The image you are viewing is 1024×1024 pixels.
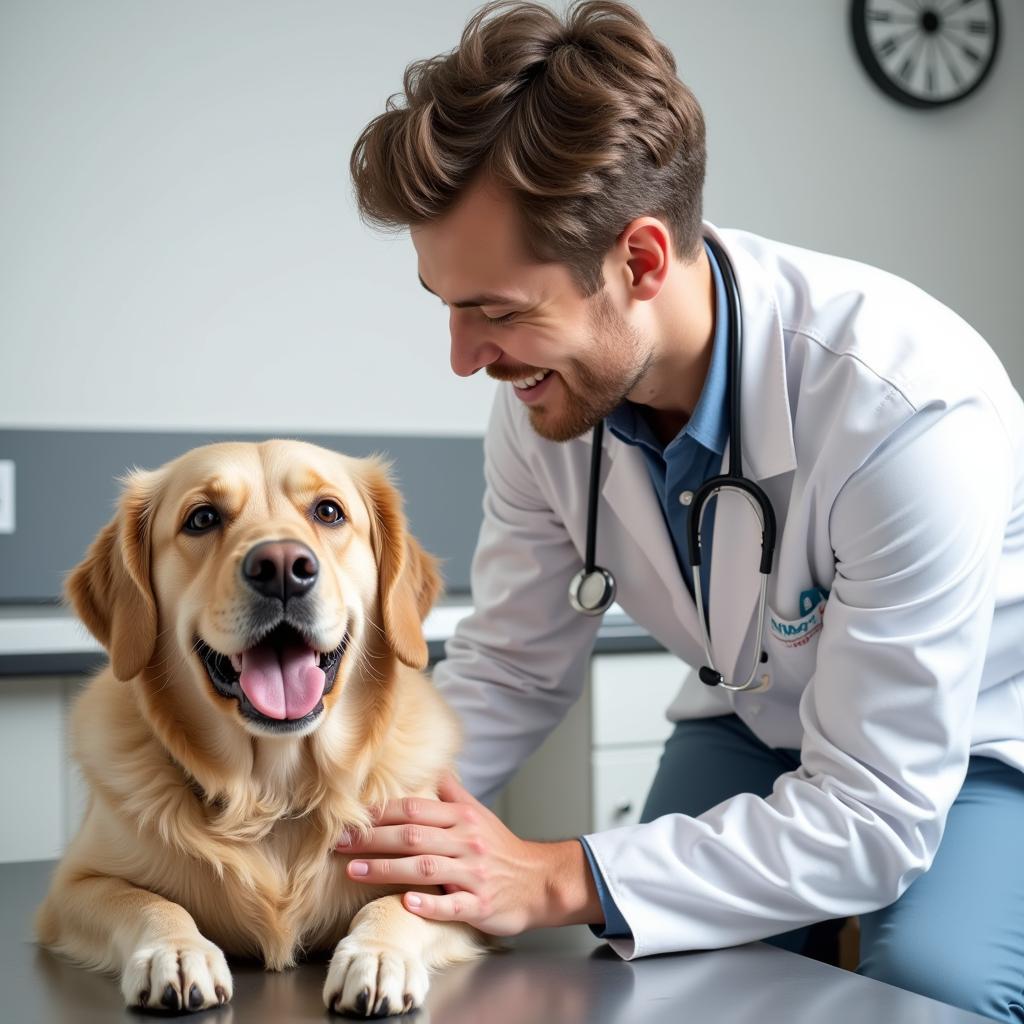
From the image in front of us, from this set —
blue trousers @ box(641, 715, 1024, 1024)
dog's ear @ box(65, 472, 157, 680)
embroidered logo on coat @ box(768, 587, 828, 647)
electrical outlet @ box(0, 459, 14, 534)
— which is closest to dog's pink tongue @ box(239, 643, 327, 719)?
dog's ear @ box(65, 472, 157, 680)

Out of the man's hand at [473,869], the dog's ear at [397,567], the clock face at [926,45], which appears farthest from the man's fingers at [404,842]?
the clock face at [926,45]

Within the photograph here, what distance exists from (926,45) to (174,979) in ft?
11.1

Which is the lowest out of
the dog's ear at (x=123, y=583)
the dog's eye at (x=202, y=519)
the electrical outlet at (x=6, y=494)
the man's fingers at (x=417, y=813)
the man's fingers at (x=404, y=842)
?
the man's fingers at (x=404, y=842)

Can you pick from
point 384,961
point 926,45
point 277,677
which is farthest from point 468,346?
point 926,45

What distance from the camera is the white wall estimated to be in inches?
106

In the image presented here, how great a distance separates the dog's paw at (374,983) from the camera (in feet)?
3.22

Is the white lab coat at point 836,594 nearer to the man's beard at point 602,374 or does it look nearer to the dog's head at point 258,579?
the man's beard at point 602,374

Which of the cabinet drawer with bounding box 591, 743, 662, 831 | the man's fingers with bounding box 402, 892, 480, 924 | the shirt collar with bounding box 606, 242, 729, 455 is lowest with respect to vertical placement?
the cabinet drawer with bounding box 591, 743, 662, 831

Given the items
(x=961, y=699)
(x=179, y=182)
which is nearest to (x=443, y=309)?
(x=179, y=182)

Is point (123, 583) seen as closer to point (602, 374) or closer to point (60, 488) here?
point (602, 374)

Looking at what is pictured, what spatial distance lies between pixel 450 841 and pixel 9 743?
1.63 m

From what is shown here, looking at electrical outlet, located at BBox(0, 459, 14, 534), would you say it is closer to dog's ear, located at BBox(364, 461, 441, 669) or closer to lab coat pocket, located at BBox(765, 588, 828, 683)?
dog's ear, located at BBox(364, 461, 441, 669)

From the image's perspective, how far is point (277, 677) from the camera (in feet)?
3.97

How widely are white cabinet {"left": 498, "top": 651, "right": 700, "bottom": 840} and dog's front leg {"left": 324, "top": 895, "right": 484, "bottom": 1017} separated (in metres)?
1.46
